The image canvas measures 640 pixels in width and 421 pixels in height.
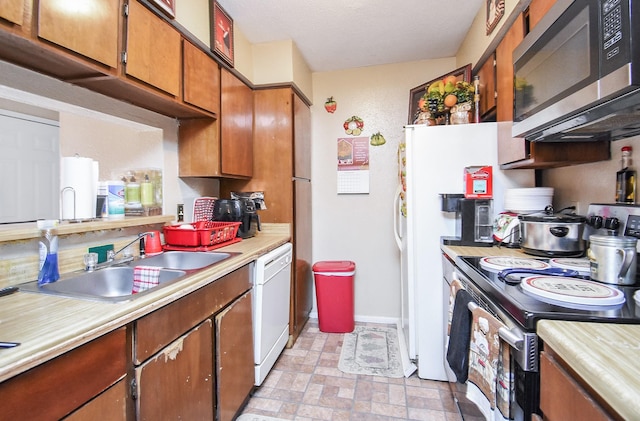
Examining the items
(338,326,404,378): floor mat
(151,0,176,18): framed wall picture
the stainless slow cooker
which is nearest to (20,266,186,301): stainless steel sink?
(151,0,176,18): framed wall picture

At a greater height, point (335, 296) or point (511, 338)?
point (511, 338)

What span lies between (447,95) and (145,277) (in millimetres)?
2108

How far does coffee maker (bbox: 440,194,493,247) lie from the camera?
1810mm

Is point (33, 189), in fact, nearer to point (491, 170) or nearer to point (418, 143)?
point (418, 143)

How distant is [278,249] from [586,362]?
1.74 m

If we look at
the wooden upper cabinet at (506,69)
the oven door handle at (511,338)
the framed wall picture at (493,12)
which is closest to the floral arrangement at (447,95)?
the wooden upper cabinet at (506,69)

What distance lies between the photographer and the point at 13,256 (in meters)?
1.14

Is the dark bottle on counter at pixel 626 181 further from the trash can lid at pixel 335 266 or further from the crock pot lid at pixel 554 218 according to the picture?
the trash can lid at pixel 335 266

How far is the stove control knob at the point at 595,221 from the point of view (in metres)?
1.29

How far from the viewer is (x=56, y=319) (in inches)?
32.1

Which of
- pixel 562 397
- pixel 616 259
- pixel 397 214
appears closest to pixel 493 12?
pixel 397 214

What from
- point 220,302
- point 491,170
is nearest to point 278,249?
point 220,302

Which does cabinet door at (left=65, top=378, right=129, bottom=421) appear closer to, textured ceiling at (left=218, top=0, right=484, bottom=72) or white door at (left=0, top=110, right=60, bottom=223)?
white door at (left=0, top=110, right=60, bottom=223)

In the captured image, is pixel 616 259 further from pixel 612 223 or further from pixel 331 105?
pixel 331 105
